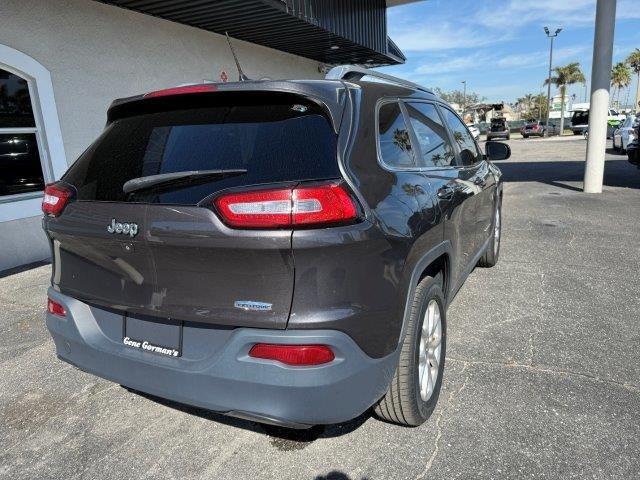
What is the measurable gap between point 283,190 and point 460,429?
5.40ft

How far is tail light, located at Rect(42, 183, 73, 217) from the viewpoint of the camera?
2.39 m

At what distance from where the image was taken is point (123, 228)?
207 centimetres

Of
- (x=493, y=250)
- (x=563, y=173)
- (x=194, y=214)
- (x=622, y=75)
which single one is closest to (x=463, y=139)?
(x=493, y=250)

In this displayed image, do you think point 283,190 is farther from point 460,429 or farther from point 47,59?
point 47,59

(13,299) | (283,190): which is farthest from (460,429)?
(13,299)

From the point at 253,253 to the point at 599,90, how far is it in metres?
10.3

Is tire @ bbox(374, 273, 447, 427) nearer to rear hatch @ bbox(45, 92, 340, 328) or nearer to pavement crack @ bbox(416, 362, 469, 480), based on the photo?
pavement crack @ bbox(416, 362, 469, 480)

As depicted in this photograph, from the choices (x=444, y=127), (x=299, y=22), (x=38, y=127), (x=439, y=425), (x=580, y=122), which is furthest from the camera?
(x=580, y=122)

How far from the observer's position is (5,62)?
5.97 meters

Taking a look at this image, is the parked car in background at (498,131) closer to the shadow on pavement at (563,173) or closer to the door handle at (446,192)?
the shadow on pavement at (563,173)

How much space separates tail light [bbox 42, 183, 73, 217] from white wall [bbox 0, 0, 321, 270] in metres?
4.54

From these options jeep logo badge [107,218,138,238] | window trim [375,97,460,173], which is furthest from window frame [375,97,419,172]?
jeep logo badge [107,218,138,238]

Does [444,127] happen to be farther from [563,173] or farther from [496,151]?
[563,173]

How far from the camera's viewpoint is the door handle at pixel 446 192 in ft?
9.30
